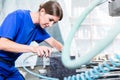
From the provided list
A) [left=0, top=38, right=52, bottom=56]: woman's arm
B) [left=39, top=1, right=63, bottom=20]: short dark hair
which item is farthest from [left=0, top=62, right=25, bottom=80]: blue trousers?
[left=39, top=1, right=63, bottom=20]: short dark hair

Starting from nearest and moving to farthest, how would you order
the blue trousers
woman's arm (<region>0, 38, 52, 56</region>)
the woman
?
woman's arm (<region>0, 38, 52, 56</region>), the woman, the blue trousers

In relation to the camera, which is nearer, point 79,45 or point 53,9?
point 53,9

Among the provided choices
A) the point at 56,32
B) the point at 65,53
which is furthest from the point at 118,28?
the point at 56,32

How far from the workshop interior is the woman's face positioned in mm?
100

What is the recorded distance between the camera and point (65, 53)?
64 cm

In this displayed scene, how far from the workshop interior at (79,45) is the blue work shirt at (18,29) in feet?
0.62

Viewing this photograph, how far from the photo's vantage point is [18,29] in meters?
1.44

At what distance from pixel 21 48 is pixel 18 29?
0.25 meters

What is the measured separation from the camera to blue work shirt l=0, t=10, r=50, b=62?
53.5 inches

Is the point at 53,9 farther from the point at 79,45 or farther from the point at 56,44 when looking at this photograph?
the point at 79,45

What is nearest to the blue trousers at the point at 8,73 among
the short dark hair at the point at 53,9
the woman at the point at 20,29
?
the woman at the point at 20,29

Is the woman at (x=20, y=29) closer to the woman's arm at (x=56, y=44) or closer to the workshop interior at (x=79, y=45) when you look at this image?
the woman's arm at (x=56, y=44)

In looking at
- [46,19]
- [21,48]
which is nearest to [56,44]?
[46,19]

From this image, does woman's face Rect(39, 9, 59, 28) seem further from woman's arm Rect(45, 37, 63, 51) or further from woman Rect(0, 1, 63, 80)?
woman's arm Rect(45, 37, 63, 51)
